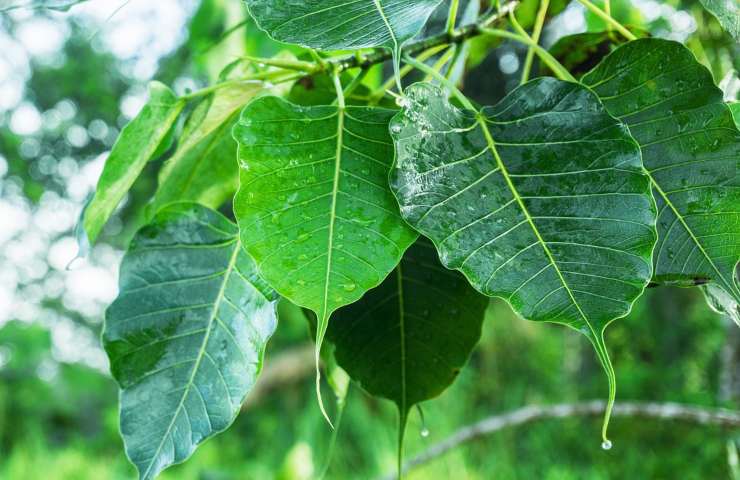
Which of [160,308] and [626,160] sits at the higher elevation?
[626,160]

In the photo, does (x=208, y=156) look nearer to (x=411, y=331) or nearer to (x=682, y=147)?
(x=411, y=331)

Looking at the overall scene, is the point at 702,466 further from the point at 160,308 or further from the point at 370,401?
the point at 160,308

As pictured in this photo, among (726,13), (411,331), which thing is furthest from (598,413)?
(726,13)

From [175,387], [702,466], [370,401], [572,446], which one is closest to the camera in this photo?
[175,387]

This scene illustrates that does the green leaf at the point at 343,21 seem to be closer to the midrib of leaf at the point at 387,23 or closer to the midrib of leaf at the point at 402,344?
the midrib of leaf at the point at 387,23

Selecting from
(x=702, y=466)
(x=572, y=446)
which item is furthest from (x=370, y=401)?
(x=702, y=466)

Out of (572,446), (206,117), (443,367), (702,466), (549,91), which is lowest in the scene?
(572,446)
